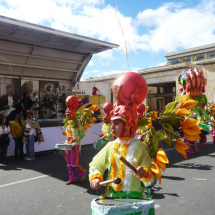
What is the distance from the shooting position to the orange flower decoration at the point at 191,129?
2.38 m

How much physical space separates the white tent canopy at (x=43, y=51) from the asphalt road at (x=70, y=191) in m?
5.73

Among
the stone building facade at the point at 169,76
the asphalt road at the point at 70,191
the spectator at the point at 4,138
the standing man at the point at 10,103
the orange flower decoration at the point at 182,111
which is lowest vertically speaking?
the asphalt road at the point at 70,191

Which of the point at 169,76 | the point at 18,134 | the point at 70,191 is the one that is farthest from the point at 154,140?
the point at 169,76

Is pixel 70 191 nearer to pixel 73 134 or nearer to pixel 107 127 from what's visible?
pixel 73 134

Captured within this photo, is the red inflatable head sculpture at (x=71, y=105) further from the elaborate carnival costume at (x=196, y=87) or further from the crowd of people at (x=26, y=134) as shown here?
the elaborate carnival costume at (x=196, y=87)

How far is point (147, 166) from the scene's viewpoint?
2383mm

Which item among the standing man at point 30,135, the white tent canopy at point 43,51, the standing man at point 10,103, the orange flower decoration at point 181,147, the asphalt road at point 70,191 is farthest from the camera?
the standing man at point 10,103

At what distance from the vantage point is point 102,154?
2684mm

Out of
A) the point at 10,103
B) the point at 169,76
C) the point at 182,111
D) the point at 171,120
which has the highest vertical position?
the point at 169,76

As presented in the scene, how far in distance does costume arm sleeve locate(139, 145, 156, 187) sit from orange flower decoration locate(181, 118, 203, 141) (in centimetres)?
47

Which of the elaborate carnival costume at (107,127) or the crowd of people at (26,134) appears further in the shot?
the crowd of people at (26,134)

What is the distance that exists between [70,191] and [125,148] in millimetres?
3141

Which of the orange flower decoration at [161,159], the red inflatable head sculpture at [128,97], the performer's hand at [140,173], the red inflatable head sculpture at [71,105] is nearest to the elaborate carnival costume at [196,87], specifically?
the red inflatable head sculpture at [71,105]

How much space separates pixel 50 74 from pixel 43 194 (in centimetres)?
1117
